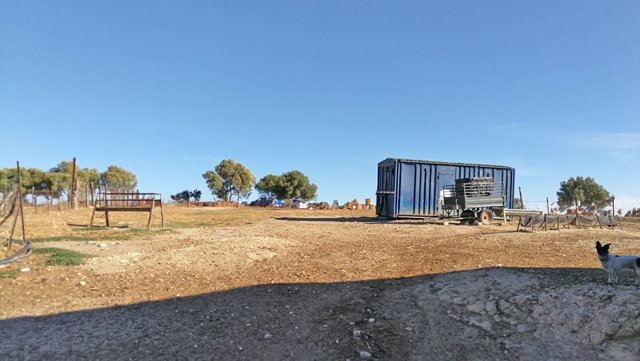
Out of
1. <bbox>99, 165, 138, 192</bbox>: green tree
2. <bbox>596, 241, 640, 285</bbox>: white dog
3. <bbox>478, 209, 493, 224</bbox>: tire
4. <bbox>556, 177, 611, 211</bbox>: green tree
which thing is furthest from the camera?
<bbox>99, 165, 138, 192</bbox>: green tree

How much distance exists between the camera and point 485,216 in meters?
20.1

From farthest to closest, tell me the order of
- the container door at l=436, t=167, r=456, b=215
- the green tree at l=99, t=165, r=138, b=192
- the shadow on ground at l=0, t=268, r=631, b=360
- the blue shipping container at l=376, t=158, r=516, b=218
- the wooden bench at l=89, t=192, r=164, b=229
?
the green tree at l=99, t=165, r=138, b=192 < the container door at l=436, t=167, r=456, b=215 < the blue shipping container at l=376, t=158, r=516, b=218 < the wooden bench at l=89, t=192, r=164, b=229 < the shadow on ground at l=0, t=268, r=631, b=360

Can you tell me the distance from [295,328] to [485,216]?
1708 centimetres

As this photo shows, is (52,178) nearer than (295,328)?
No

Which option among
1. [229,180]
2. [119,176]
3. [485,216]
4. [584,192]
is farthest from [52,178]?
[584,192]

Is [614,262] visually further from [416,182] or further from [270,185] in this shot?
[270,185]

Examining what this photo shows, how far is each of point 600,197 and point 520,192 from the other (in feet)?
155

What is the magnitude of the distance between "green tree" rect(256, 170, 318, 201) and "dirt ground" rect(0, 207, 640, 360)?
217ft

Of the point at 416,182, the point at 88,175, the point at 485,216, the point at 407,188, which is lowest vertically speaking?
the point at 485,216

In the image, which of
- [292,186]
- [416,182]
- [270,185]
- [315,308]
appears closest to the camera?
[315,308]

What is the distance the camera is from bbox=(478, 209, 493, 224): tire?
19922mm

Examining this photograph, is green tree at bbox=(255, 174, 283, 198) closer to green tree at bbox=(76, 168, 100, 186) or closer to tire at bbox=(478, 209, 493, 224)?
green tree at bbox=(76, 168, 100, 186)

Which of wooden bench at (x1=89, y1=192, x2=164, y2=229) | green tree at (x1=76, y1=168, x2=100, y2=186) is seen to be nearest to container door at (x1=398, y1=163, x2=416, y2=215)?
wooden bench at (x1=89, y1=192, x2=164, y2=229)

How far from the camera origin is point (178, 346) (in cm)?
466
